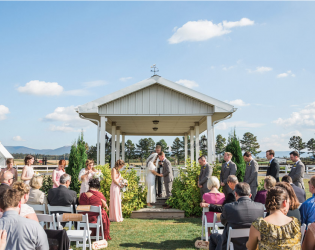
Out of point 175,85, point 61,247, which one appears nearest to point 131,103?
point 175,85

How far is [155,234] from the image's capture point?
666cm

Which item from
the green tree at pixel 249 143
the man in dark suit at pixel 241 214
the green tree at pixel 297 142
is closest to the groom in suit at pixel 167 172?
the man in dark suit at pixel 241 214

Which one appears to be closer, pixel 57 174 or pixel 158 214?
pixel 57 174

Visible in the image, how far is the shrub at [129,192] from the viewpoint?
348 inches

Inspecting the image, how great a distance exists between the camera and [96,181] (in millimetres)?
5918

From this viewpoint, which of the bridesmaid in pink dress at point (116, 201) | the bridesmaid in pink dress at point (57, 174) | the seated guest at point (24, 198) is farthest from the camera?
the bridesmaid in pink dress at point (116, 201)

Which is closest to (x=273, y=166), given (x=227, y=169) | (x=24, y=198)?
(x=227, y=169)

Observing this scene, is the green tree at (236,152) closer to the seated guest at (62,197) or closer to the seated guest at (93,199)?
the seated guest at (93,199)

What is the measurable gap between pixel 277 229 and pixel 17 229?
8.28 feet

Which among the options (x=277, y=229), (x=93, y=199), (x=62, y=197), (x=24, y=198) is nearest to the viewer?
(x=277, y=229)

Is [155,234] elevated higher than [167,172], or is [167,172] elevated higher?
[167,172]

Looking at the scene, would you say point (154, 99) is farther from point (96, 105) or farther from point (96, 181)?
point (96, 181)

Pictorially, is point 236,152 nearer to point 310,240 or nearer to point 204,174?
point 204,174

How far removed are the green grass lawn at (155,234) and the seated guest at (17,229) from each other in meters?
3.11
